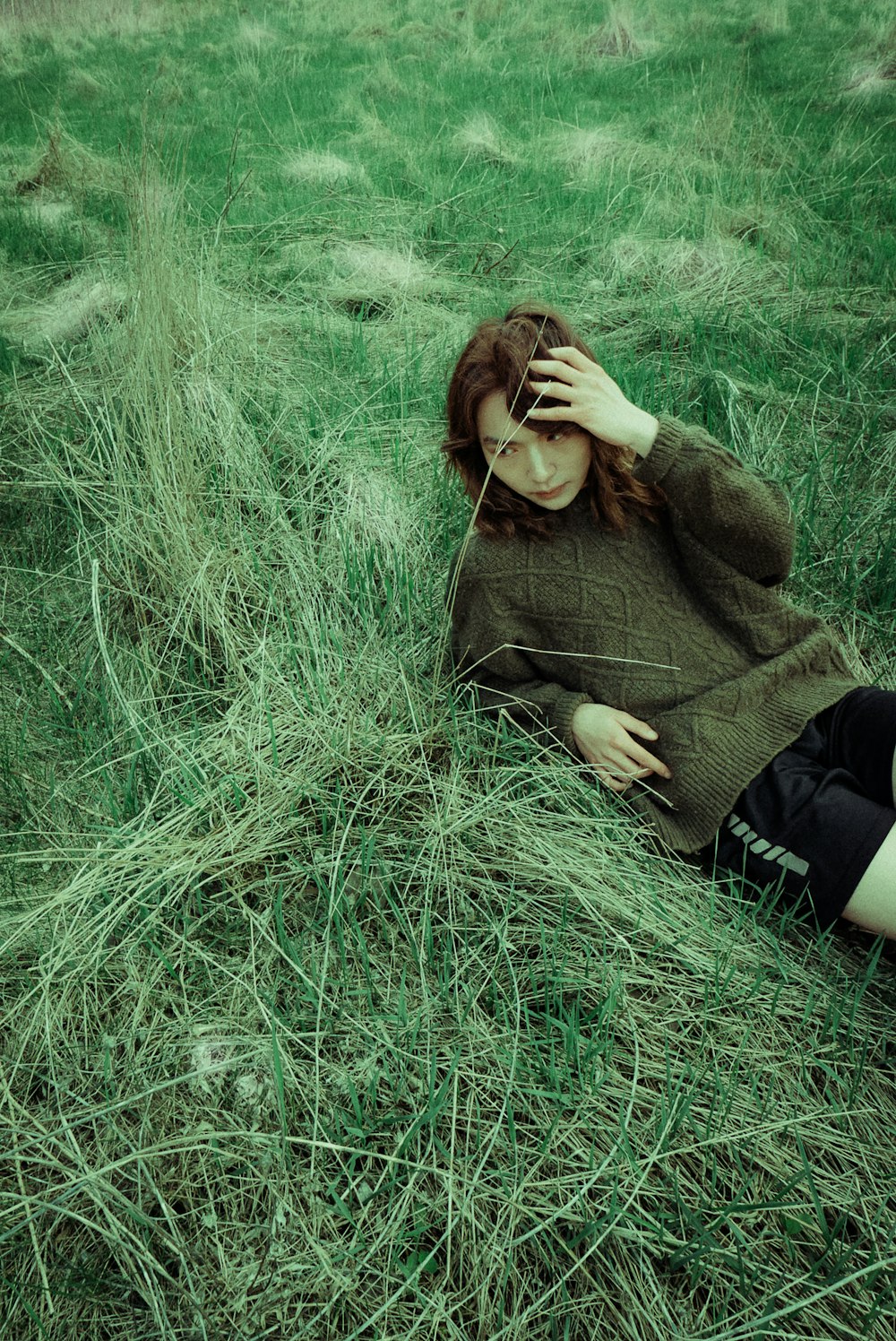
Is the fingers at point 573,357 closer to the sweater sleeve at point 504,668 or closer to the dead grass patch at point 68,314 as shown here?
the sweater sleeve at point 504,668

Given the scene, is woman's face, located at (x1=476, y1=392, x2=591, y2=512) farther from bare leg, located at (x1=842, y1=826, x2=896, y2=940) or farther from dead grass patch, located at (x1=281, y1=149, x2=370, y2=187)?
dead grass patch, located at (x1=281, y1=149, x2=370, y2=187)

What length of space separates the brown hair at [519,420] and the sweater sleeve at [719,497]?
0.19 feet

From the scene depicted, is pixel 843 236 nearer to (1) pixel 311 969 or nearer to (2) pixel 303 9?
(1) pixel 311 969

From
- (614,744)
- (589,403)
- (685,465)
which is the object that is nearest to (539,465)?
(589,403)

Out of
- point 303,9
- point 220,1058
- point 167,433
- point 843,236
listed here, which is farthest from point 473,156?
point 303,9

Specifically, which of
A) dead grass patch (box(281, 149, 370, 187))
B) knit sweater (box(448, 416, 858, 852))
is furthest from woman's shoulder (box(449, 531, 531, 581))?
dead grass patch (box(281, 149, 370, 187))

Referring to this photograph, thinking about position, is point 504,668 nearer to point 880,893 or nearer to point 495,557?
point 495,557

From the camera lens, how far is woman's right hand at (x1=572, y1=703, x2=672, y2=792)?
1505 millimetres

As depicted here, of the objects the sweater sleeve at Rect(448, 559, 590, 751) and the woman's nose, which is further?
the sweater sleeve at Rect(448, 559, 590, 751)

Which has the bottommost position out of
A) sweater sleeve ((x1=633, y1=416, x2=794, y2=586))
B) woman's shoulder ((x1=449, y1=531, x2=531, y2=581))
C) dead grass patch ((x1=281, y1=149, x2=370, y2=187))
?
woman's shoulder ((x1=449, y1=531, x2=531, y2=581))

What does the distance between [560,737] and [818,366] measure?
1709 millimetres

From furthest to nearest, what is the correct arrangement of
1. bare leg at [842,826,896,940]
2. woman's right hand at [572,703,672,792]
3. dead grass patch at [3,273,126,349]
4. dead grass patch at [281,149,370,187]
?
dead grass patch at [281,149,370,187]
dead grass patch at [3,273,126,349]
woman's right hand at [572,703,672,792]
bare leg at [842,826,896,940]

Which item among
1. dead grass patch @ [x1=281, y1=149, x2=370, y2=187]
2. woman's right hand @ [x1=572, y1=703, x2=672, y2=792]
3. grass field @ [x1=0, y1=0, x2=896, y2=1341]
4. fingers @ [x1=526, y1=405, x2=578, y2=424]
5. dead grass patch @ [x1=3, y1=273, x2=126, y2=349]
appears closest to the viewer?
grass field @ [x1=0, y1=0, x2=896, y2=1341]

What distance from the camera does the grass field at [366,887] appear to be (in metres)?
1.03
